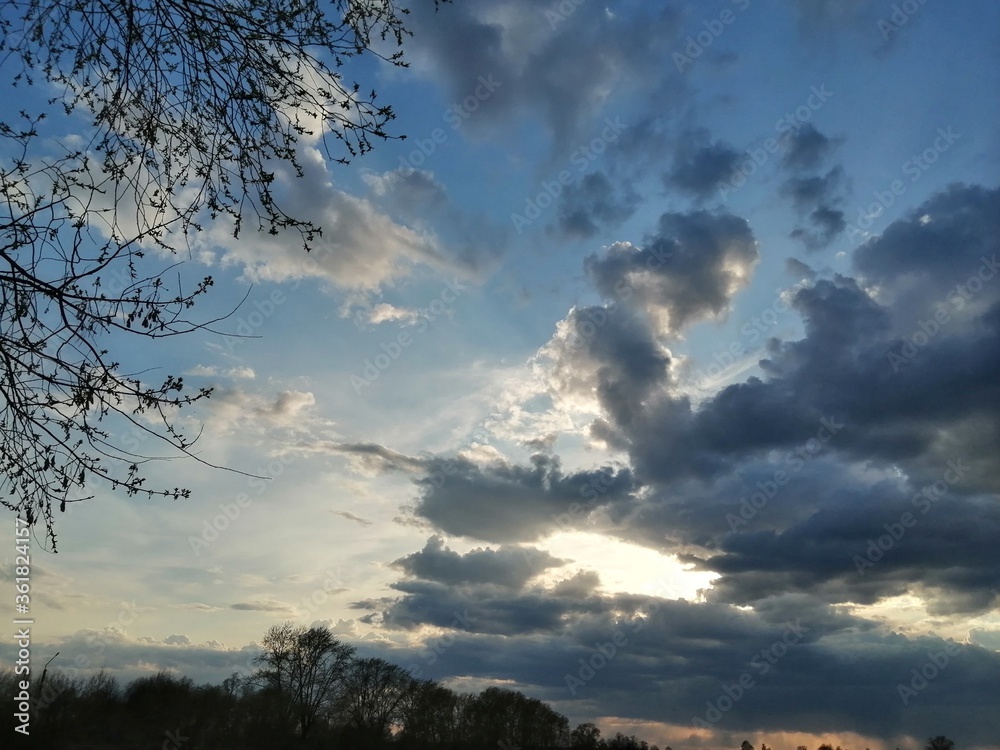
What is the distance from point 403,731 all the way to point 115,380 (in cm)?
9332

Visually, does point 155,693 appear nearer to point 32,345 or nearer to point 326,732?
A: point 326,732

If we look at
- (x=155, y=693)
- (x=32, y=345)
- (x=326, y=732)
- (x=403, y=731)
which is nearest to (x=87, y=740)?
(x=155, y=693)

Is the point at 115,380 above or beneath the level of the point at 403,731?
above

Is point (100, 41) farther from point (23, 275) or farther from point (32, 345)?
point (32, 345)

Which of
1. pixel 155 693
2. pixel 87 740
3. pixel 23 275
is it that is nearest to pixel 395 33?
pixel 23 275

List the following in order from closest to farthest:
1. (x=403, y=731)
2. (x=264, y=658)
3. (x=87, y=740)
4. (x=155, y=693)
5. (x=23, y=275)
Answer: (x=23, y=275) → (x=87, y=740) → (x=155, y=693) → (x=264, y=658) → (x=403, y=731)

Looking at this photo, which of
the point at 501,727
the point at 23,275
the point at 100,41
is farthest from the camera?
the point at 501,727

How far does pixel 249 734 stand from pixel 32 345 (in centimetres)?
7779

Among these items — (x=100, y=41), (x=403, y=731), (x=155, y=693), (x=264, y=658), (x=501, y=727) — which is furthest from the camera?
(x=501, y=727)

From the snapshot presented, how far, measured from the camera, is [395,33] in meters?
6.49

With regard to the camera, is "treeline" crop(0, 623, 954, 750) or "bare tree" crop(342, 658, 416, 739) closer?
"treeline" crop(0, 623, 954, 750)

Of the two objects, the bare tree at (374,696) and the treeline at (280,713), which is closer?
the treeline at (280,713)

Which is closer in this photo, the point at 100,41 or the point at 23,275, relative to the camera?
the point at 23,275

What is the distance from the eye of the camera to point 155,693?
68.4 meters
